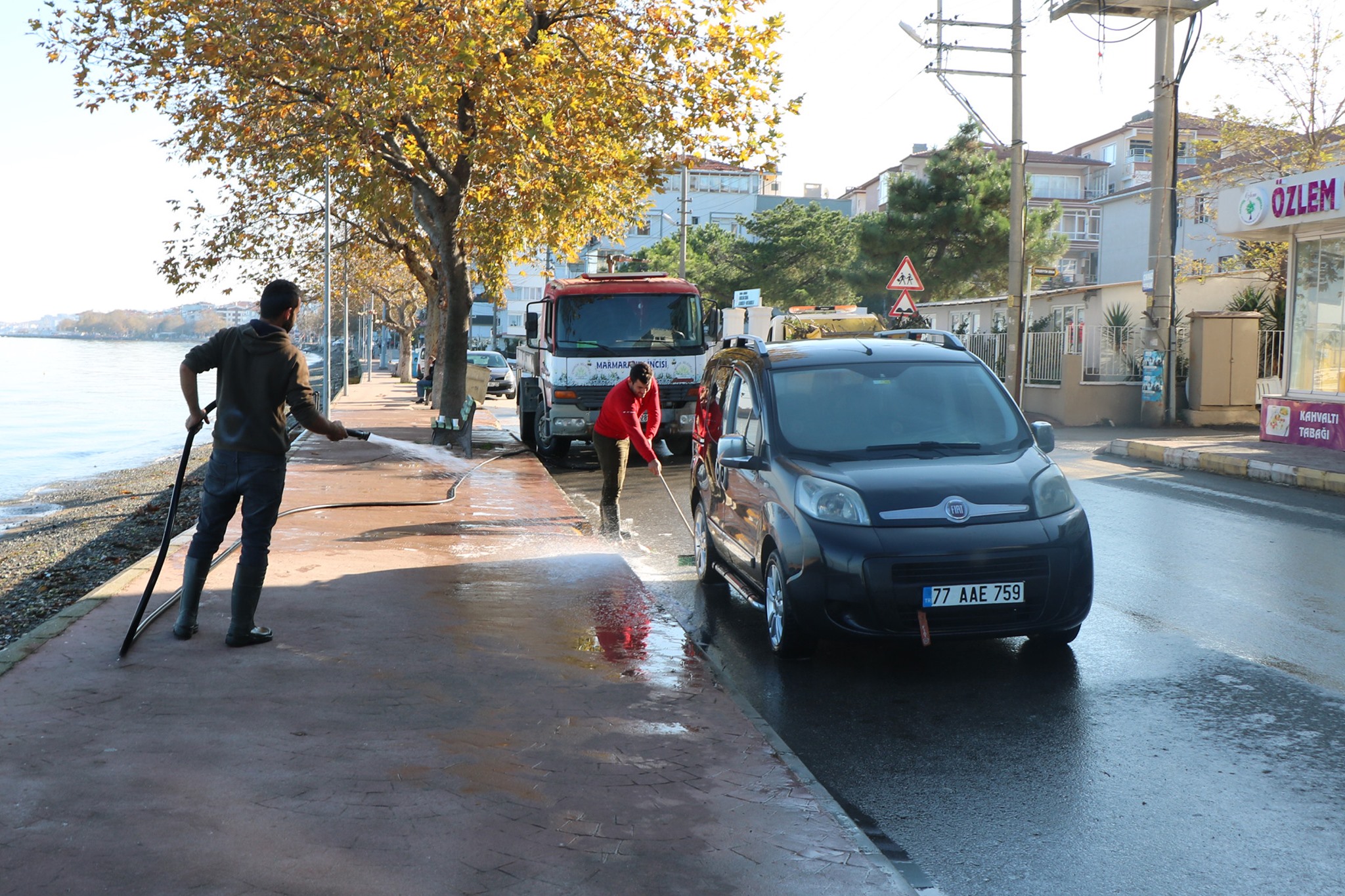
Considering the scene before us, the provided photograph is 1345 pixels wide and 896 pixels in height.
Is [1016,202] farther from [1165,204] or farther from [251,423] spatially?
[251,423]

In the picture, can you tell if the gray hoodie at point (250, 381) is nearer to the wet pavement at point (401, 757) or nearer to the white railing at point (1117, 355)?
the wet pavement at point (401, 757)

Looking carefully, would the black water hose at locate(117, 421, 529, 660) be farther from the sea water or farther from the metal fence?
the metal fence

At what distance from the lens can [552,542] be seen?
10.0 metres

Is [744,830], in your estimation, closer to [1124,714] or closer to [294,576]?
[1124,714]

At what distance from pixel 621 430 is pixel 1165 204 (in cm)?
1520

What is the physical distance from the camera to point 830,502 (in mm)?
6121

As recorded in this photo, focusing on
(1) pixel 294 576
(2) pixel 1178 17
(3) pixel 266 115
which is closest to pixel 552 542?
(1) pixel 294 576

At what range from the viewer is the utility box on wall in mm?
23359

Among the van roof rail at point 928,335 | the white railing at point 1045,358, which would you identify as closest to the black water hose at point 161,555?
the van roof rail at point 928,335

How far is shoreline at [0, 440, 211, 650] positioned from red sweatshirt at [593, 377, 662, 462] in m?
3.92

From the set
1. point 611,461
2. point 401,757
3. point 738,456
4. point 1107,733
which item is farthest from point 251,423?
point 611,461

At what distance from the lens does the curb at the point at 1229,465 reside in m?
14.3

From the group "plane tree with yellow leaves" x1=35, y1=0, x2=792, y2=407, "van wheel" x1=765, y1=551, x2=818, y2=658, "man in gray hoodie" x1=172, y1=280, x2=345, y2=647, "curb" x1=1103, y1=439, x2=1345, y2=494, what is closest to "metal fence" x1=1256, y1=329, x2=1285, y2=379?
"curb" x1=1103, y1=439, x2=1345, y2=494

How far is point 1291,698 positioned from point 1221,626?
4.91 ft
